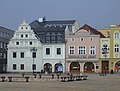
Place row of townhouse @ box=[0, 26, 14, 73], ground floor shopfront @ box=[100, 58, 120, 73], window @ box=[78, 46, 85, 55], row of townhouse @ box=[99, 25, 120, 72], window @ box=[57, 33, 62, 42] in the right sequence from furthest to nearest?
row of townhouse @ box=[0, 26, 14, 73] < window @ box=[57, 33, 62, 42] < window @ box=[78, 46, 85, 55] < row of townhouse @ box=[99, 25, 120, 72] < ground floor shopfront @ box=[100, 58, 120, 73]

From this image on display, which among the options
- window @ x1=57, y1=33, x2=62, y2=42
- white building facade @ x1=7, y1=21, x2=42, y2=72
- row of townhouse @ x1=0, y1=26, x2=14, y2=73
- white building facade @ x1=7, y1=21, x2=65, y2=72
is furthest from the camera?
row of townhouse @ x1=0, y1=26, x2=14, y2=73

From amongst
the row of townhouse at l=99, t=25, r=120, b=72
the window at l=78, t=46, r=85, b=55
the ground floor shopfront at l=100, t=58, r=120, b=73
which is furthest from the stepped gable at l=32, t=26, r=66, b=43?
the ground floor shopfront at l=100, t=58, r=120, b=73

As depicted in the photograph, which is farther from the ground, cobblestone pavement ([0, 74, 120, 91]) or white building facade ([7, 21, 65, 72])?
white building facade ([7, 21, 65, 72])

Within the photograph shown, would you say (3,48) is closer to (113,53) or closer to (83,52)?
(83,52)

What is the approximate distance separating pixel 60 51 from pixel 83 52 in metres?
4.68

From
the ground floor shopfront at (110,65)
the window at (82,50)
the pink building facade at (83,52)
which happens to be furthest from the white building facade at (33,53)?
the ground floor shopfront at (110,65)

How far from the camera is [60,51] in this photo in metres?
69.4

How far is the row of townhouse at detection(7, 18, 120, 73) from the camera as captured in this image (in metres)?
67.9

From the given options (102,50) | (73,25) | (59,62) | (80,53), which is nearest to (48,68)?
(59,62)

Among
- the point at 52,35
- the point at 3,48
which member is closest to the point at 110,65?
the point at 52,35

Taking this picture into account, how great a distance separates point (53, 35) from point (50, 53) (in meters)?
3.76

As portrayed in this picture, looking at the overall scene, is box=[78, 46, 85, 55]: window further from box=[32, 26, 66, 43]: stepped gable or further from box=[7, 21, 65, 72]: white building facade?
box=[32, 26, 66, 43]: stepped gable

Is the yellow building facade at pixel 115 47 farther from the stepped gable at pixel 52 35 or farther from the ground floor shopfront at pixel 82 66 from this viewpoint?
the stepped gable at pixel 52 35

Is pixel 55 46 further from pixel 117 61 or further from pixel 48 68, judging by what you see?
pixel 117 61
